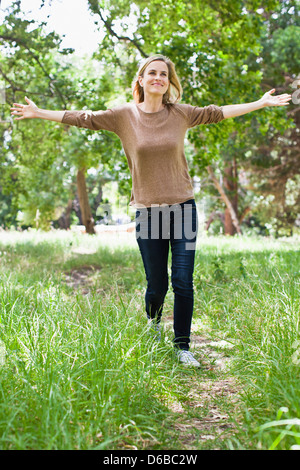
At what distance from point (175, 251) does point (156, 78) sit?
4.60 feet

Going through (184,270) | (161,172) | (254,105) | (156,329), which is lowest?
(156,329)

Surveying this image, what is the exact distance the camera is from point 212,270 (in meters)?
6.43

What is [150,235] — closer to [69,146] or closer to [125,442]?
[125,442]

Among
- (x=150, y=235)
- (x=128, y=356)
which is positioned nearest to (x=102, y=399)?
(x=128, y=356)

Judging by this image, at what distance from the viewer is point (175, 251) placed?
3.50 metres

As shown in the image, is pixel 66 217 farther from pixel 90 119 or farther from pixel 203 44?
pixel 90 119

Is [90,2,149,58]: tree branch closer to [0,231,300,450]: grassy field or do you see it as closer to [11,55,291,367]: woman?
[11,55,291,367]: woman

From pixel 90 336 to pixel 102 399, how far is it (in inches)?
29.0

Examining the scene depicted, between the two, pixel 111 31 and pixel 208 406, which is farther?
pixel 111 31

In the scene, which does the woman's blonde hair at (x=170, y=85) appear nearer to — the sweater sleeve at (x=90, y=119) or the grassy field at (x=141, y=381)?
the sweater sleeve at (x=90, y=119)

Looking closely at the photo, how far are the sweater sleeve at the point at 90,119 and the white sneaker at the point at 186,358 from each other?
1.91 meters

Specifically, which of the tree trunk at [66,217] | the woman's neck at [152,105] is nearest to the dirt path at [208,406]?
the woman's neck at [152,105]

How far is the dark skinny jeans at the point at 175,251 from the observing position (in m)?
3.45

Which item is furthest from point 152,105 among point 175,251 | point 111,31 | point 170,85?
point 111,31
